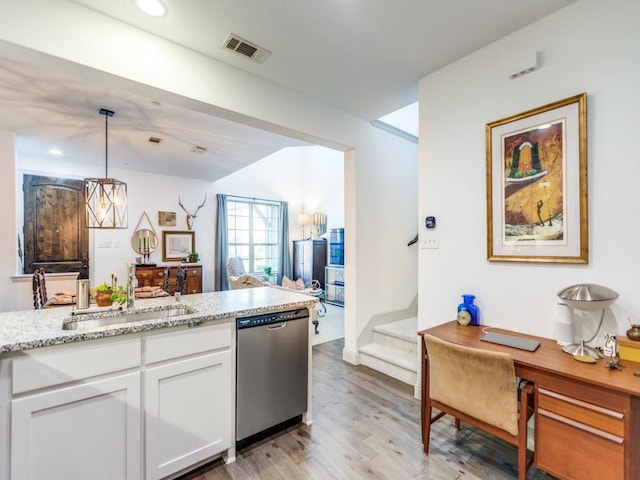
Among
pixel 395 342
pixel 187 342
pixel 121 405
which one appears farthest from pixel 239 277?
→ pixel 121 405

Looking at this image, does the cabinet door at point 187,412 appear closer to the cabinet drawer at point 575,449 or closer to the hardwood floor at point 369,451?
the hardwood floor at point 369,451

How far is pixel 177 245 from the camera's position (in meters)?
6.36

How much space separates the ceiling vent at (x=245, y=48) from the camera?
2111 millimetres

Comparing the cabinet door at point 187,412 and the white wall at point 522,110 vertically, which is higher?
the white wall at point 522,110

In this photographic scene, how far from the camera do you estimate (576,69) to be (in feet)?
6.05

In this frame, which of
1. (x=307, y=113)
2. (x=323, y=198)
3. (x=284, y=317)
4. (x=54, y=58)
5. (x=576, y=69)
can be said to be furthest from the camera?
(x=323, y=198)

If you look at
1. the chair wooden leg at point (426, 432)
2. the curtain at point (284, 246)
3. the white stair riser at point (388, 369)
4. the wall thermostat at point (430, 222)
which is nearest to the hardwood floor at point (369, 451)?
the chair wooden leg at point (426, 432)

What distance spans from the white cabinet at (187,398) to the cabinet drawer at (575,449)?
176 centimetres

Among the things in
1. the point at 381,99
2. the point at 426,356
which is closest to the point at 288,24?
the point at 381,99

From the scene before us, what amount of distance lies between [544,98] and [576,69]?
202 millimetres

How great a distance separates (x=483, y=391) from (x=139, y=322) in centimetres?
194

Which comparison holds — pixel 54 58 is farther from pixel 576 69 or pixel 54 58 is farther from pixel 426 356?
pixel 576 69

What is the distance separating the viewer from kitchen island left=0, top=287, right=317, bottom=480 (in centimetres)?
132

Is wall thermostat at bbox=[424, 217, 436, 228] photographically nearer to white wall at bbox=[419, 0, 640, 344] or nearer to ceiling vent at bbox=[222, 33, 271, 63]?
white wall at bbox=[419, 0, 640, 344]
